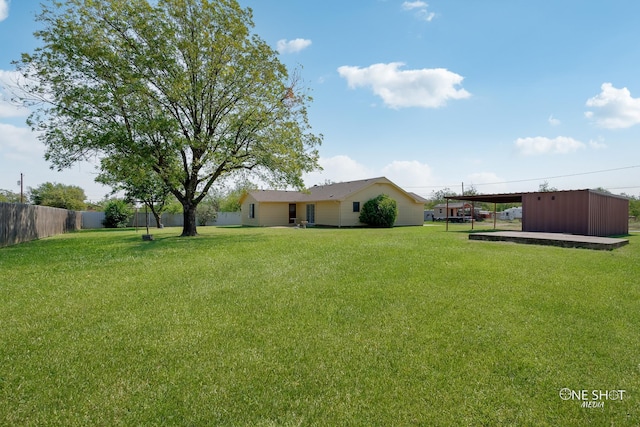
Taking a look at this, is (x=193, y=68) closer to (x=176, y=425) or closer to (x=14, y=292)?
(x=14, y=292)

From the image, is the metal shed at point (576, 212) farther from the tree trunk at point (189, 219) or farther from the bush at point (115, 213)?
the bush at point (115, 213)

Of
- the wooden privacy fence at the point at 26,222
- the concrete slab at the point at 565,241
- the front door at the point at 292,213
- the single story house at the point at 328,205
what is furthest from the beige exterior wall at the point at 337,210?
the wooden privacy fence at the point at 26,222

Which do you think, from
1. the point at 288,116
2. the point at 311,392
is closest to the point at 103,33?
the point at 288,116

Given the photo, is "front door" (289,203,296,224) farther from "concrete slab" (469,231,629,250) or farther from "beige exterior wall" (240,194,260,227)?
"concrete slab" (469,231,629,250)

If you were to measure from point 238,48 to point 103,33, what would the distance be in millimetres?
5482

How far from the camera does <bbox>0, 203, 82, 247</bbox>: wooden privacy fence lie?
40.3ft

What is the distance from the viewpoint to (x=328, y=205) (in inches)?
1032

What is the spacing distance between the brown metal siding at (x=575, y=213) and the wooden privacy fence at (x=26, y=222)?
2340 centimetres

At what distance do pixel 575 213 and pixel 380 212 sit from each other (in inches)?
465

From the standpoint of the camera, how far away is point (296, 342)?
3.68 meters

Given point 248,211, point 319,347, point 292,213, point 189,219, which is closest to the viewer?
point 319,347

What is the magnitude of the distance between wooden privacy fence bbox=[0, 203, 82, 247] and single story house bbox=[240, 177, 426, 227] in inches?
538

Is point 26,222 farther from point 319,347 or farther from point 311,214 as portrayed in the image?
point 311,214

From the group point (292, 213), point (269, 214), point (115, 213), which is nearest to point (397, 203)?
point (292, 213)
